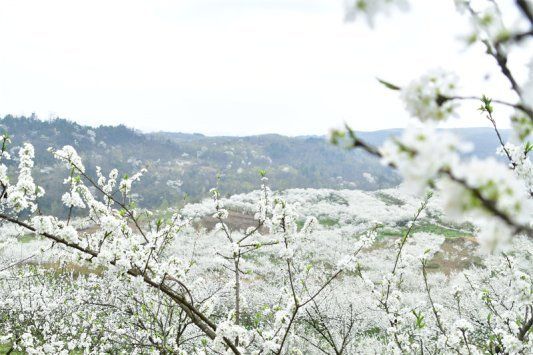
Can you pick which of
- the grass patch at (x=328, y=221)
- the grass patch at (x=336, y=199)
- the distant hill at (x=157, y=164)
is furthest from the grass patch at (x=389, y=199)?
the distant hill at (x=157, y=164)

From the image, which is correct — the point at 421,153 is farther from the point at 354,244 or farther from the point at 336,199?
the point at 336,199

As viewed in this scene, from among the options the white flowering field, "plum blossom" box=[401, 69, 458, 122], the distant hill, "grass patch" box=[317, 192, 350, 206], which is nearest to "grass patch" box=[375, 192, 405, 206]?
"grass patch" box=[317, 192, 350, 206]

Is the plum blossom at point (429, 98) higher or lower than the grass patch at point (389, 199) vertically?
higher

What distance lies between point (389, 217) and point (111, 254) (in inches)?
2073

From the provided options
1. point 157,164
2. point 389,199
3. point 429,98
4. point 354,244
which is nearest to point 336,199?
point 389,199

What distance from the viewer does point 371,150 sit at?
43.8 inches

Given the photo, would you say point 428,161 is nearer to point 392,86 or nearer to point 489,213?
point 489,213

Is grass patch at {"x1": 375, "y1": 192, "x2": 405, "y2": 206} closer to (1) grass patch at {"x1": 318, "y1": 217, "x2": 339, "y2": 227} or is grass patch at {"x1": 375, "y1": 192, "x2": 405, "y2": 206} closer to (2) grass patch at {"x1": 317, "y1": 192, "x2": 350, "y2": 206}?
(2) grass patch at {"x1": 317, "y1": 192, "x2": 350, "y2": 206}

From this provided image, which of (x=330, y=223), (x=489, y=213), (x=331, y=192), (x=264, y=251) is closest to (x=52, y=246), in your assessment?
→ (x=489, y=213)

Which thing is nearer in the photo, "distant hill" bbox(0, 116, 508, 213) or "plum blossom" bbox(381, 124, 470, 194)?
"plum blossom" bbox(381, 124, 470, 194)

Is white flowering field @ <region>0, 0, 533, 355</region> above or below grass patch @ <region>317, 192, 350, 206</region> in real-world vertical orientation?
above

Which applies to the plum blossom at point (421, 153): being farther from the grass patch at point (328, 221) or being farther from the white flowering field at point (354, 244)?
the grass patch at point (328, 221)

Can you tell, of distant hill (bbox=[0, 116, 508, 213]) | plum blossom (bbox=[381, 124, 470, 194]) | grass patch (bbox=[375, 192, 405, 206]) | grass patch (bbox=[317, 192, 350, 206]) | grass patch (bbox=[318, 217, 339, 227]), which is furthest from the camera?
distant hill (bbox=[0, 116, 508, 213])

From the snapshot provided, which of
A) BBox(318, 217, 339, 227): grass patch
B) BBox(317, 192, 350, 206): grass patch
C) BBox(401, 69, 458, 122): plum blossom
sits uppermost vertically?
BBox(401, 69, 458, 122): plum blossom
